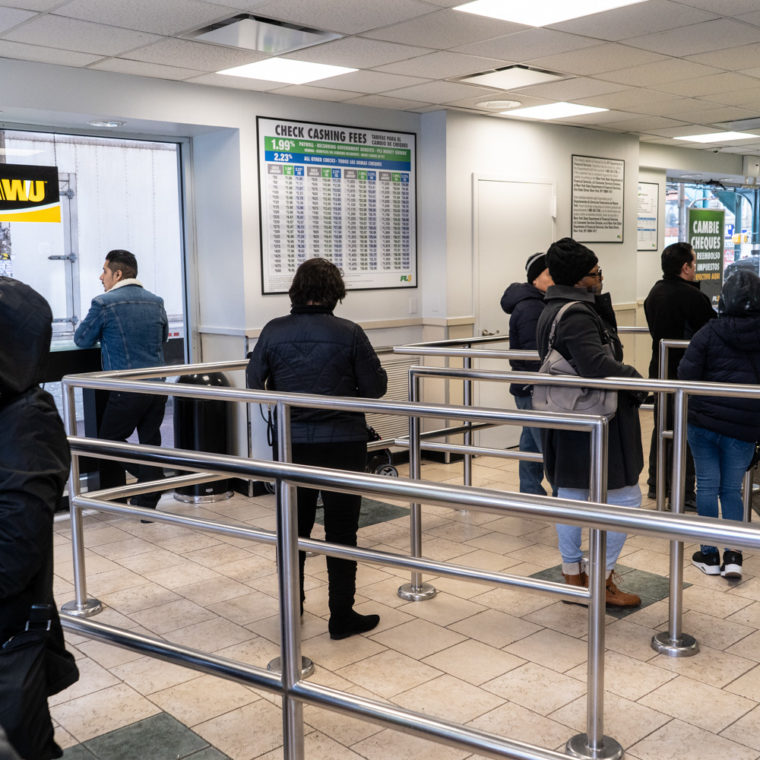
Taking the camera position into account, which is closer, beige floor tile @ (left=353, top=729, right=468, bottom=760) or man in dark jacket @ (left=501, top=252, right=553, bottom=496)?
beige floor tile @ (left=353, top=729, right=468, bottom=760)

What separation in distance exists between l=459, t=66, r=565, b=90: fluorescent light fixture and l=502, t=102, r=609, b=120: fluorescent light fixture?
2.91ft

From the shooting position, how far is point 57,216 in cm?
527

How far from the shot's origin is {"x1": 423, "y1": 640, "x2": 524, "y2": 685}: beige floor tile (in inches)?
121

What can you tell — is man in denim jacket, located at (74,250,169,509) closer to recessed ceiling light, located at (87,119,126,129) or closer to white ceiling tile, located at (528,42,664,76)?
recessed ceiling light, located at (87,119,126,129)

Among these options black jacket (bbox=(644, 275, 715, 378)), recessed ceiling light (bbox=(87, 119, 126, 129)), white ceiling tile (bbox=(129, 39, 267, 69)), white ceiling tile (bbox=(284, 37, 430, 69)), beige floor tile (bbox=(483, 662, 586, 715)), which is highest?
white ceiling tile (bbox=(284, 37, 430, 69))

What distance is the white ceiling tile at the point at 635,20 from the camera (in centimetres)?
396

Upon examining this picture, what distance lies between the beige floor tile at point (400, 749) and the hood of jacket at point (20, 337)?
1.56 m

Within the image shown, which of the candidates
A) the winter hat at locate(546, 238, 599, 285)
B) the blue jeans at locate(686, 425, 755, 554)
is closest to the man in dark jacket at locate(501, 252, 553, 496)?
the blue jeans at locate(686, 425, 755, 554)

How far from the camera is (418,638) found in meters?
3.38

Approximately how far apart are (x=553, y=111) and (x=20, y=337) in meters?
5.75

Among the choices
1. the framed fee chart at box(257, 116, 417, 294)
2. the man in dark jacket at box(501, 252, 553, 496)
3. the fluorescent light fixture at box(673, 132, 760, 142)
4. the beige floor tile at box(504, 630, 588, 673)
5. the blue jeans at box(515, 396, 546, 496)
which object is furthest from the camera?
the fluorescent light fixture at box(673, 132, 760, 142)

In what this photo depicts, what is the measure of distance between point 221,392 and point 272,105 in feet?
11.0

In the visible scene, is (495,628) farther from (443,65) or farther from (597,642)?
(443,65)

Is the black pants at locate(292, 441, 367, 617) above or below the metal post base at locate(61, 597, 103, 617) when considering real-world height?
above
